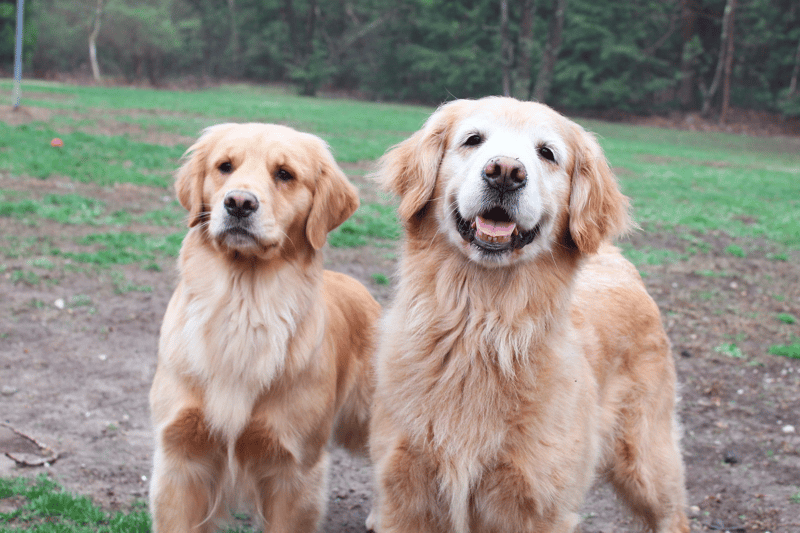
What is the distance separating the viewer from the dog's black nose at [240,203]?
9.49 ft

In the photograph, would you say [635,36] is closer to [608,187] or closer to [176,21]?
[176,21]

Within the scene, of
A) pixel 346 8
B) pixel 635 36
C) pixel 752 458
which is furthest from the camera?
pixel 346 8

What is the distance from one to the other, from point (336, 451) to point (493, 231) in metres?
2.49

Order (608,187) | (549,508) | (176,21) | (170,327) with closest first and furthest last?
(549,508)
(608,187)
(170,327)
(176,21)

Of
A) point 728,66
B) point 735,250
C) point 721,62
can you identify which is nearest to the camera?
point 735,250

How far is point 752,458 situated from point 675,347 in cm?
185

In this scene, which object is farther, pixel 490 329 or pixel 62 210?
pixel 62 210

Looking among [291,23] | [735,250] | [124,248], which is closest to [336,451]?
[124,248]

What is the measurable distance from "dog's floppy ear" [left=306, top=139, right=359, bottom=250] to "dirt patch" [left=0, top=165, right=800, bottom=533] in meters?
1.63

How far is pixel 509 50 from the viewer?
32469mm

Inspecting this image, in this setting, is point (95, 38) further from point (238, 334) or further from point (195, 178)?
point (238, 334)

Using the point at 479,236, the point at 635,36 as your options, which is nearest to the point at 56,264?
the point at 479,236

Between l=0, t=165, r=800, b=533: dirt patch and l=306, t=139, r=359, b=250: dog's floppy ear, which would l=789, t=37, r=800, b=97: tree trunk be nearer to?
l=0, t=165, r=800, b=533: dirt patch

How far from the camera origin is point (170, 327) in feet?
10.2
